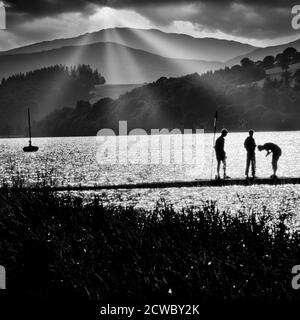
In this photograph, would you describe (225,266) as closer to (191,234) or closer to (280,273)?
(280,273)

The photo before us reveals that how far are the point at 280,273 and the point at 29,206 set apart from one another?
10700 mm

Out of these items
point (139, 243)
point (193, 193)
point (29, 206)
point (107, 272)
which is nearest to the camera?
point (107, 272)

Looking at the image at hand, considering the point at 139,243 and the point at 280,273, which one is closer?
the point at 280,273

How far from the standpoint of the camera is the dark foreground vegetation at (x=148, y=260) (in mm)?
10469

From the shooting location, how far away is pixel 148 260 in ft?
39.4

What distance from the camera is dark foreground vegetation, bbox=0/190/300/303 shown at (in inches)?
412
